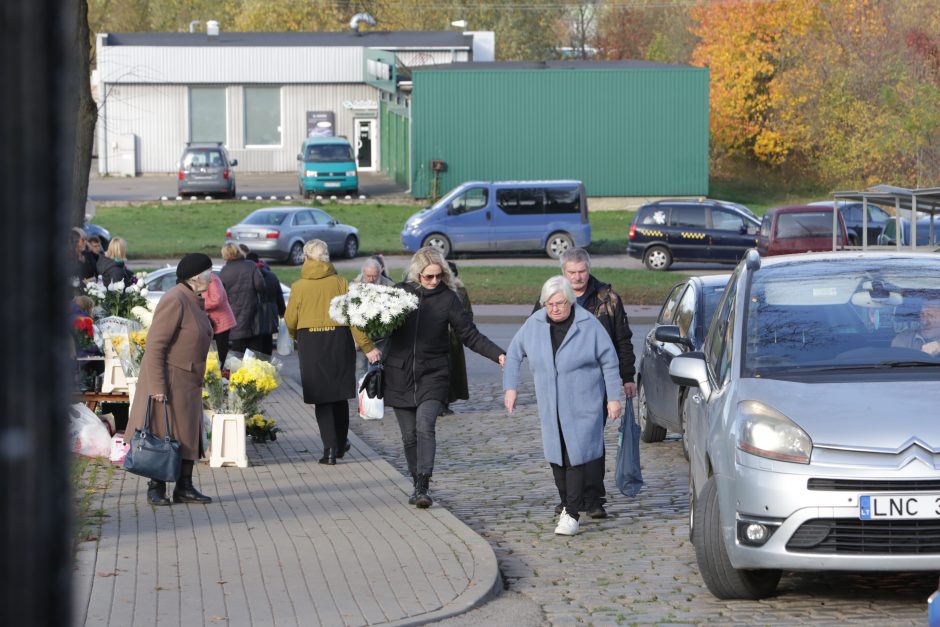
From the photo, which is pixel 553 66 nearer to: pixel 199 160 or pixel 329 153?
pixel 329 153

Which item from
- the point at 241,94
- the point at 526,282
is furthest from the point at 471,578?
the point at 241,94

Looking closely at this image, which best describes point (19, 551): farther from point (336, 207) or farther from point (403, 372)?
point (336, 207)

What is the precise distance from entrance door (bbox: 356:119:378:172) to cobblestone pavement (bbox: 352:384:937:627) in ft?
177

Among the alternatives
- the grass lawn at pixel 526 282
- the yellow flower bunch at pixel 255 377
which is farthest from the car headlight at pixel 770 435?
the grass lawn at pixel 526 282

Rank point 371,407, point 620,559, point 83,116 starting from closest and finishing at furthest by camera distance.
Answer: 1. point 620,559
2. point 371,407
3. point 83,116

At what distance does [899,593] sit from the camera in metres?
7.33

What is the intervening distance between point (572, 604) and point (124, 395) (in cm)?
642

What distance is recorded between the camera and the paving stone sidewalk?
→ 6711 millimetres

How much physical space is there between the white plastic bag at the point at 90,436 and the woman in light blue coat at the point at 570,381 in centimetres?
423

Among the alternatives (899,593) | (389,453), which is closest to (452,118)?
(389,453)

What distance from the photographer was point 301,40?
66.4m

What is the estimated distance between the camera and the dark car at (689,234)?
3541cm

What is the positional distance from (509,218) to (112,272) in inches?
854

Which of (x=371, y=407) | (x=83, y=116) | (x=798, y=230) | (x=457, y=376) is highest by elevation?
(x=83, y=116)
